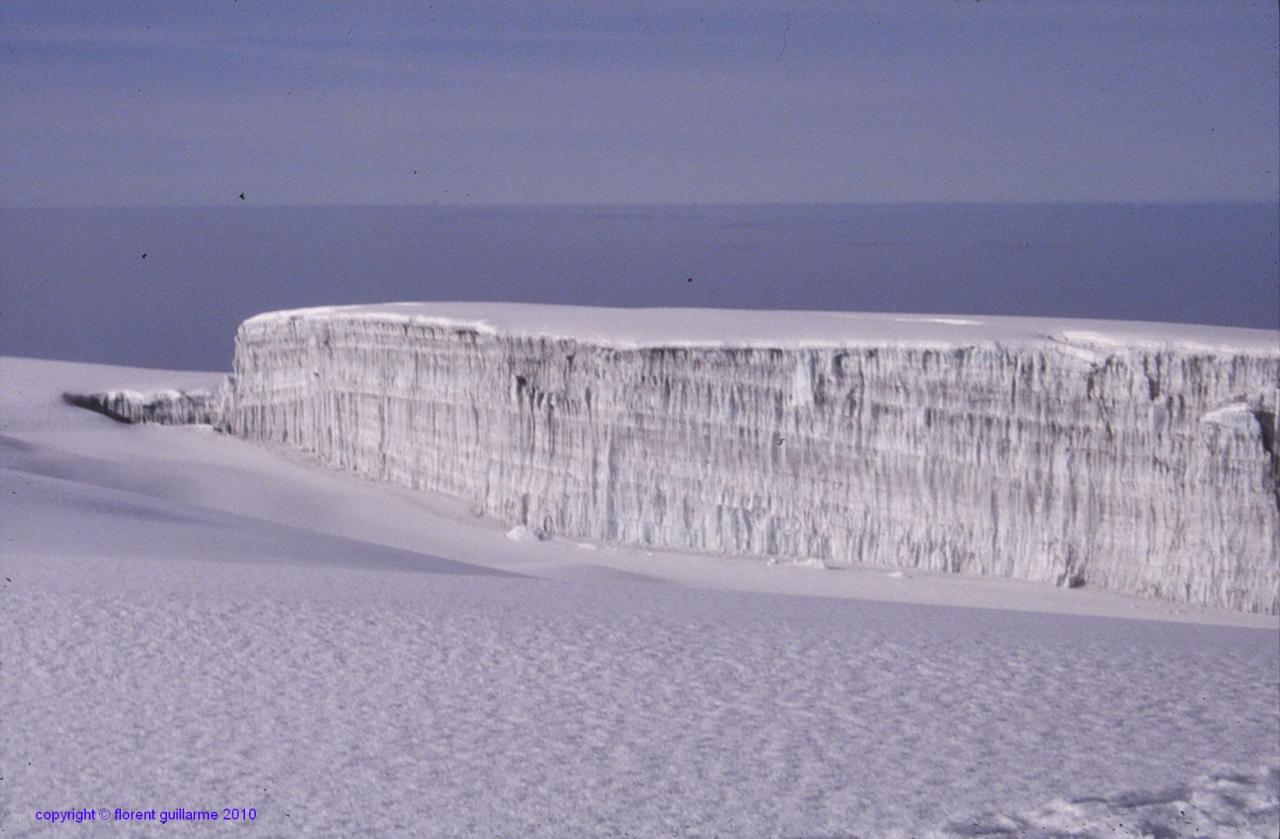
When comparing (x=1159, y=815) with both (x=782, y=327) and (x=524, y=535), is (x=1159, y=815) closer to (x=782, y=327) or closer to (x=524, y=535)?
(x=782, y=327)

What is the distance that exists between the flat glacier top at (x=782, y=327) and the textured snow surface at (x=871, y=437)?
1.5 inches

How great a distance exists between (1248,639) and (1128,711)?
2.65 meters

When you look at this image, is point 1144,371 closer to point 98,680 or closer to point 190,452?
point 98,680

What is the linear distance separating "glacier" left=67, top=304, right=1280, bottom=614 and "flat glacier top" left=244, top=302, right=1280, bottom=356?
0.13 feet

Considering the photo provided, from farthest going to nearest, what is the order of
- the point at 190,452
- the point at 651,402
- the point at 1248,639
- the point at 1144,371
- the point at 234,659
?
the point at 190,452 < the point at 651,402 < the point at 1144,371 < the point at 1248,639 < the point at 234,659

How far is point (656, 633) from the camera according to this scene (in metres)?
4.91

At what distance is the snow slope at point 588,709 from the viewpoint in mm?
3246

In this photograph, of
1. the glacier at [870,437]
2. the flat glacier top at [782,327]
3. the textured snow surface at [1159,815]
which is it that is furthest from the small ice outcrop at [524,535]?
the textured snow surface at [1159,815]

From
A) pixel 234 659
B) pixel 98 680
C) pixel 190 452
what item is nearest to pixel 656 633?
pixel 234 659

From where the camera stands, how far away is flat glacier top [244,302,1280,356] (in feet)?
34.8

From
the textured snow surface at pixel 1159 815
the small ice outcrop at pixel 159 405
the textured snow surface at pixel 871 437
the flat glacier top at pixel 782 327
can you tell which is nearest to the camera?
the textured snow surface at pixel 1159 815

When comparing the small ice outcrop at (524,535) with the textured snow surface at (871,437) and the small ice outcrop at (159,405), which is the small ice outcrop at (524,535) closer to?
the textured snow surface at (871,437)

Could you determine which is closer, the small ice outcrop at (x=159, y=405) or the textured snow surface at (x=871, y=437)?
the textured snow surface at (x=871, y=437)

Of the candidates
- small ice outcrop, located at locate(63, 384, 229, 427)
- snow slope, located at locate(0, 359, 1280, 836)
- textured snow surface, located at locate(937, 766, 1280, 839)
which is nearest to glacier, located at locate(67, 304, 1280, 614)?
small ice outcrop, located at locate(63, 384, 229, 427)
